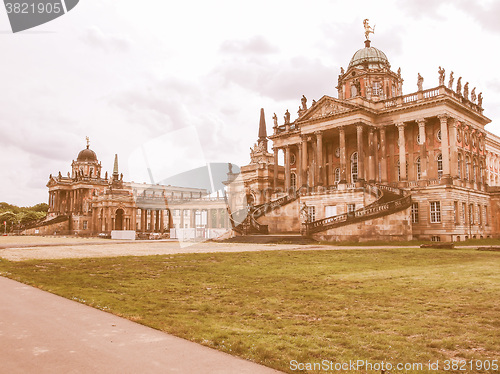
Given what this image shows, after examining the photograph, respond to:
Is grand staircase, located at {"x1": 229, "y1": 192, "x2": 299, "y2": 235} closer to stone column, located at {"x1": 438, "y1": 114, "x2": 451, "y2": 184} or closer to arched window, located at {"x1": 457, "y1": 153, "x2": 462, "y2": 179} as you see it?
stone column, located at {"x1": 438, "y1": 114, "x2": 451, "y2": 184}

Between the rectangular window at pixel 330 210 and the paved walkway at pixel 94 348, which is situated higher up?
the rectangular window at pixel 330 210

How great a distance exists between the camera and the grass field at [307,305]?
20.6 feet

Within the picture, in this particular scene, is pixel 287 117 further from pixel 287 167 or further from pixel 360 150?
pixel 360 150

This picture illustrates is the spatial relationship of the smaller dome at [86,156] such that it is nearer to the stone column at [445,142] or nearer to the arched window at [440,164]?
the arched window at [440,164]

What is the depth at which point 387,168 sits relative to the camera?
5519cm

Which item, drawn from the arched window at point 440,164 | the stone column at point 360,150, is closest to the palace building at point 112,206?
the stone column at point 360,150

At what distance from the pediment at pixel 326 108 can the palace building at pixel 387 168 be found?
0.13 meters

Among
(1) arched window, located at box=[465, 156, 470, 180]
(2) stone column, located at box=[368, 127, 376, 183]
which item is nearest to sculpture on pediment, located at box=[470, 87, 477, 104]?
(1) arched window, located at box=[465, 156, 470, 180]

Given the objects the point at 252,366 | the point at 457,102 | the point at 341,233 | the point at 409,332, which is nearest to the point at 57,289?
the point at 252,366

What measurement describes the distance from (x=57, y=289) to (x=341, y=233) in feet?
106

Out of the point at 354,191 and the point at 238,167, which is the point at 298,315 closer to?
the point at 354,191

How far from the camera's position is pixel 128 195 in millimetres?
97000

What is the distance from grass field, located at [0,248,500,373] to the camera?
629 centimetres

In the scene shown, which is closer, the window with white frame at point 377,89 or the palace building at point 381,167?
the palace building at point 381,167
